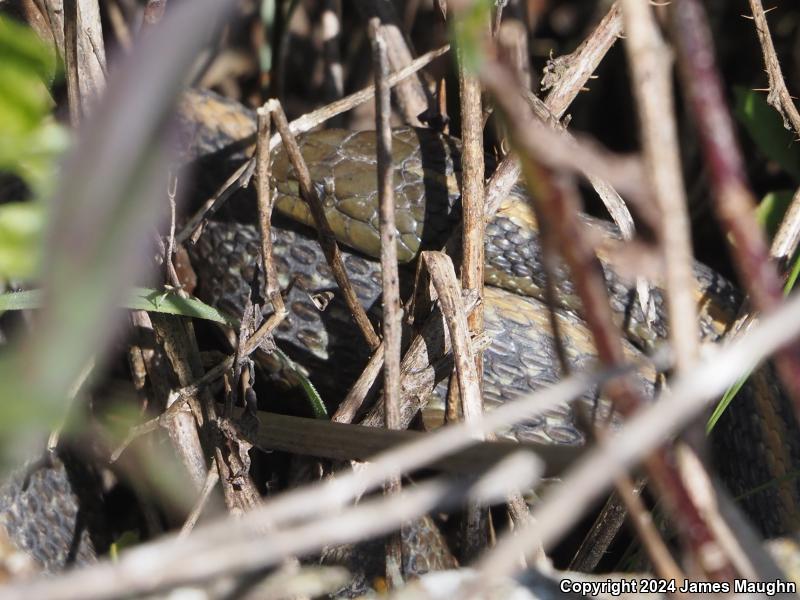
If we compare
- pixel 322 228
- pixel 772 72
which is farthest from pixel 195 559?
pixel 772 72

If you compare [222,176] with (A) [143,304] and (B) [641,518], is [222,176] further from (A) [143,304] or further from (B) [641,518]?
(B) [641,518]

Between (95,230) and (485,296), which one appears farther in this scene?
(485,296)

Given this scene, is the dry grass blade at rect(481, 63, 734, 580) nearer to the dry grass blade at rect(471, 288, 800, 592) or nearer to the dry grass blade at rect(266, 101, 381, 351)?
the dry grass blade at rect(471, 288, 800, 592)

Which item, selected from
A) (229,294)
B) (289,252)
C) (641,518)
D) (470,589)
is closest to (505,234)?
(289,252)

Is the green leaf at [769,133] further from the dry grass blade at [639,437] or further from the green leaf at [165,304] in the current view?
Result: the dry grass blade at [639,437]

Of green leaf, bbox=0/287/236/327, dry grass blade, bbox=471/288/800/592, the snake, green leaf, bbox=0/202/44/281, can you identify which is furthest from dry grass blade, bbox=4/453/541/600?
the snake

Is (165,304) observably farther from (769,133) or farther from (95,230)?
(769,133)
